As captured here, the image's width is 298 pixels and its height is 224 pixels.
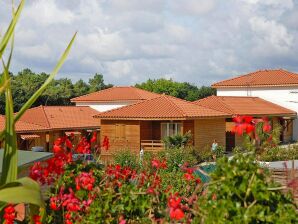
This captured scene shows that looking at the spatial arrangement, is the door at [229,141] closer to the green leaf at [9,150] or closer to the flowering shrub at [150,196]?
the flowering shrub at [150,196]

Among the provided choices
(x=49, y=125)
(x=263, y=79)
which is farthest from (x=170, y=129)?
(x=263, y=79)

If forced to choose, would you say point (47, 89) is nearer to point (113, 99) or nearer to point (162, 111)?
point (113, 99)

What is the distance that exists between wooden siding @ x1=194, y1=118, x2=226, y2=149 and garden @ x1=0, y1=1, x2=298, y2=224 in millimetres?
31735

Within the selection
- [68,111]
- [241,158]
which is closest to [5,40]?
[241,158]

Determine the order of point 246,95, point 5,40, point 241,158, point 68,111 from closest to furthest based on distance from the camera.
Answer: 1. point 241,158
2. point 5,40
3. point 68,111
4. point 246,95

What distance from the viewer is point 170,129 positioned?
120ft

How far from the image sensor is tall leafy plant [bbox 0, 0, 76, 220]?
10.9 feet

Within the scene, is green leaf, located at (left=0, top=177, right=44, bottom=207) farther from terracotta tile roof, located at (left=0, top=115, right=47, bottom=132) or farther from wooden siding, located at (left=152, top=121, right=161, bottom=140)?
terracotta tile roof, located at (left=0, top=115, right=47, bottom=132)

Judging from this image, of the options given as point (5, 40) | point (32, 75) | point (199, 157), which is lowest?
point (199, 157)

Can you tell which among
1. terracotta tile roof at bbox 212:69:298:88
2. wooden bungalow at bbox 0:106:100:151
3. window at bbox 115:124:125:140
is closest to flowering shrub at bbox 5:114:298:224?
wooden bungalow at bbox 0:106:100:151

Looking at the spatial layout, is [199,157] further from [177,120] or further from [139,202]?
[139,202]

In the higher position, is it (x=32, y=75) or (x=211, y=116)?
(x=32, y=75)

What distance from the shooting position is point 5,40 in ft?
13.9

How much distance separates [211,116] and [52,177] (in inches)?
1275
